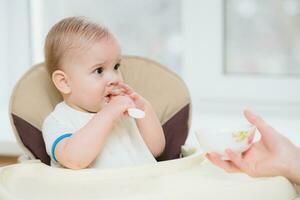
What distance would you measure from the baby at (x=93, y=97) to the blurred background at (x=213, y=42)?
0.51 metres

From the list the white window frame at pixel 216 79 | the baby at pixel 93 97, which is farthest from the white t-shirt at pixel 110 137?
the white window frame at pixel 216 79

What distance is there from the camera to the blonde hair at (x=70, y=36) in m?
1.28

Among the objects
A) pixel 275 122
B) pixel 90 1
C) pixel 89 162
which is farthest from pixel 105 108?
pixel 90 1

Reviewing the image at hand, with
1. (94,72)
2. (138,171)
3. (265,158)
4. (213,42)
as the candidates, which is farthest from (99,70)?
(213,42)

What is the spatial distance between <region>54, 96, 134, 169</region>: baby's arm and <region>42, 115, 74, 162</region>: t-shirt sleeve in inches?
0.8

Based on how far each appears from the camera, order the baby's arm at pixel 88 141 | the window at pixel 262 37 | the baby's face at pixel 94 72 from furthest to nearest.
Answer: the window at pixel 262 37 → the baby's face at pixel 94 72 → the baby's arm at pixel 88 141

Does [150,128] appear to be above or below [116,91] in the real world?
below

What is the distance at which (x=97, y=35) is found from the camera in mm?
1284

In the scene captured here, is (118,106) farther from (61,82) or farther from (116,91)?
(61,82)

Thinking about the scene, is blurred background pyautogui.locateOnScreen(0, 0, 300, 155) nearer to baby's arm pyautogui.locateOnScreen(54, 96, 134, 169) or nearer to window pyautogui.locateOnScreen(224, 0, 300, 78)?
window pyautogui.locateOnScreen(224, 0, 300, 78)

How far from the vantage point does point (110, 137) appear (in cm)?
131

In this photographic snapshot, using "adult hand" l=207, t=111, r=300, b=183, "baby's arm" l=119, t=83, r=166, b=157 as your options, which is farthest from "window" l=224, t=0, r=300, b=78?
"adult hand" l=207, t=111, r=300, b=183

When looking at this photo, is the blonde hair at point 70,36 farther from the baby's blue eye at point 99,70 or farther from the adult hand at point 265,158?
the adult hand at point 265,158

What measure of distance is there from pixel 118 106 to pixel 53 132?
0.16 metres
